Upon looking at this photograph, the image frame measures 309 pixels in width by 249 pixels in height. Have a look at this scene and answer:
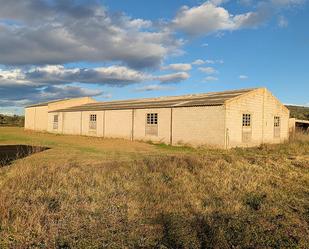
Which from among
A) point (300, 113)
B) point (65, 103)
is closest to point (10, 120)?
point (65, 103)

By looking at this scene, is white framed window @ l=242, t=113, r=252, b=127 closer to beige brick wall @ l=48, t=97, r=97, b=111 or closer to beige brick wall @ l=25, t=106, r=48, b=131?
beige brick wall @ l=48, t=97, r=97, b=111

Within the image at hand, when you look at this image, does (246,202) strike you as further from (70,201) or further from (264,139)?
(264,139)

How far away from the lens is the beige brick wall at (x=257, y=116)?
70.1 ft

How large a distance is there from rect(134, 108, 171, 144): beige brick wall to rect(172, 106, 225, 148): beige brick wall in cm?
74

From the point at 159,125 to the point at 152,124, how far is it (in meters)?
0.78

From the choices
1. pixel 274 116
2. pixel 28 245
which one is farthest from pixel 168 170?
pixel 274 116

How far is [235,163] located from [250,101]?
1081cm

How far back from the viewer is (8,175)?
8906 mm

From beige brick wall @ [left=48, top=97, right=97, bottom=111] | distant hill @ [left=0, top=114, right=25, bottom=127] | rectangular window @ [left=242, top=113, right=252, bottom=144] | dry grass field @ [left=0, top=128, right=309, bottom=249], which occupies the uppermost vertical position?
beige brick wall @ [left=48, top=97, right=97, bottom=111]

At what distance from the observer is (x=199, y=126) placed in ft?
72.5

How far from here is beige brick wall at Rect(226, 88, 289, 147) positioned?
21358 mm

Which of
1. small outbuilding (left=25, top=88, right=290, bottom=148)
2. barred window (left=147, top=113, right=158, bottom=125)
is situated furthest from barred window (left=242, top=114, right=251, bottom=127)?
barred window (left=147, top=113, right=158, bottom=125)

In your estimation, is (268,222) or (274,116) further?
(274,116)

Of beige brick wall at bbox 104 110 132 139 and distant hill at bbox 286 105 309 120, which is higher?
distant hill at bbox 286 105 309 120
